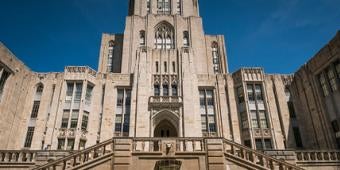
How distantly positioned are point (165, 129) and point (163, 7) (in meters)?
25.8

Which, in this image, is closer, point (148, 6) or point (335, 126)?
point (335, 126)

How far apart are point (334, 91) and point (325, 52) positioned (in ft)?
13.7

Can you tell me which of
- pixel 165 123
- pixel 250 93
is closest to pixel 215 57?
pixel 250 93

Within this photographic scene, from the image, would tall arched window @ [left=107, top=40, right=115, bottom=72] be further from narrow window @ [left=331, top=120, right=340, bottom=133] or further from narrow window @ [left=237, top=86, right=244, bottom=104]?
narrow window @ [left=331, top=120, right=340, bottom=133]

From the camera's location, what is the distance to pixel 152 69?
1252 inches

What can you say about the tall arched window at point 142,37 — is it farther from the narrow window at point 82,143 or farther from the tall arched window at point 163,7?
the narrow window at point 82,143

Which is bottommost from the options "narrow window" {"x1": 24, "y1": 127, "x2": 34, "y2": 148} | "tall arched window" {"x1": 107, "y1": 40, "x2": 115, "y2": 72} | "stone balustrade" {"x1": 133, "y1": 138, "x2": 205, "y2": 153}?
"stone balustrade" {"x1": 133, "y1": 138, "x2": 205, "y2": 153}

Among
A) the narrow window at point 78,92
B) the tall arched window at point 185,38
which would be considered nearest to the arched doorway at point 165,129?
the narrow window at point 78,92

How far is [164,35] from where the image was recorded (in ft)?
139

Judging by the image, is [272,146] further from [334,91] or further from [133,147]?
[133,147]

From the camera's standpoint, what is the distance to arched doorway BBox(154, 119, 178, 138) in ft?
97.0

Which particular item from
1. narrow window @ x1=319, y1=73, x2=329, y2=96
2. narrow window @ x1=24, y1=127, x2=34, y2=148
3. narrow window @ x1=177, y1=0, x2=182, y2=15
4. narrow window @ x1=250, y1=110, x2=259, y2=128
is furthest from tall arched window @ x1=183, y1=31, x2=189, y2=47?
narrow window @ x1=24, y1=127, x2=34, y2=148

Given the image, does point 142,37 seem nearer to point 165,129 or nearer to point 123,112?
point 123,112

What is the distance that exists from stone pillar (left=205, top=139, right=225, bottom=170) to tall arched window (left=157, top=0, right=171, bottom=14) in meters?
36.2
